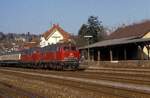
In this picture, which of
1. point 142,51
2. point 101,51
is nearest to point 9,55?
point 101,51

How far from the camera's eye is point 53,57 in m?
44.8

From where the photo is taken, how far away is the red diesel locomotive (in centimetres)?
4266

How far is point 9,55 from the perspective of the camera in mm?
73938

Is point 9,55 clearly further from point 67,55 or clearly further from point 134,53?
point 67,55

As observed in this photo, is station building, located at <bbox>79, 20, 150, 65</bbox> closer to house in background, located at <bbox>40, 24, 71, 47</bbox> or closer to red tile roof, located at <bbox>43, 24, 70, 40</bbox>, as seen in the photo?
house in background, located at <bbox>40, 24, 71, 47</bbox>

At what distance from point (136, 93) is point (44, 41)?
102m

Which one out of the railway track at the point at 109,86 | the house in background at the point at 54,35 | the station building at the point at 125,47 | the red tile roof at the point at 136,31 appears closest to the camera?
the railway track at the point at 109,86

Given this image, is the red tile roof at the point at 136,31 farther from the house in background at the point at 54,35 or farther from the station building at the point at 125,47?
the house in background at the point at 54,35

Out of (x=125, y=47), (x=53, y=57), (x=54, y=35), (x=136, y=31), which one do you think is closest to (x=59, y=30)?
(x=54, y=35)

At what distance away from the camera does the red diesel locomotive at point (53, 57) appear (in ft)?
140

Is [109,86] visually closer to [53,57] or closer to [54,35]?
[53,57]

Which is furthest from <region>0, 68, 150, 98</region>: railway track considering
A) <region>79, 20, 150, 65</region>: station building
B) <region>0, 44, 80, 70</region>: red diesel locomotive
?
<region>79, 20, 150, 65</region>: station building

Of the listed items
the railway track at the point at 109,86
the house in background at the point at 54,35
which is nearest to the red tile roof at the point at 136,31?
the railway track at the point at 109,86

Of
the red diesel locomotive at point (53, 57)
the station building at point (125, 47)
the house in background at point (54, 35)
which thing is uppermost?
the house in background at point (54, 35)
